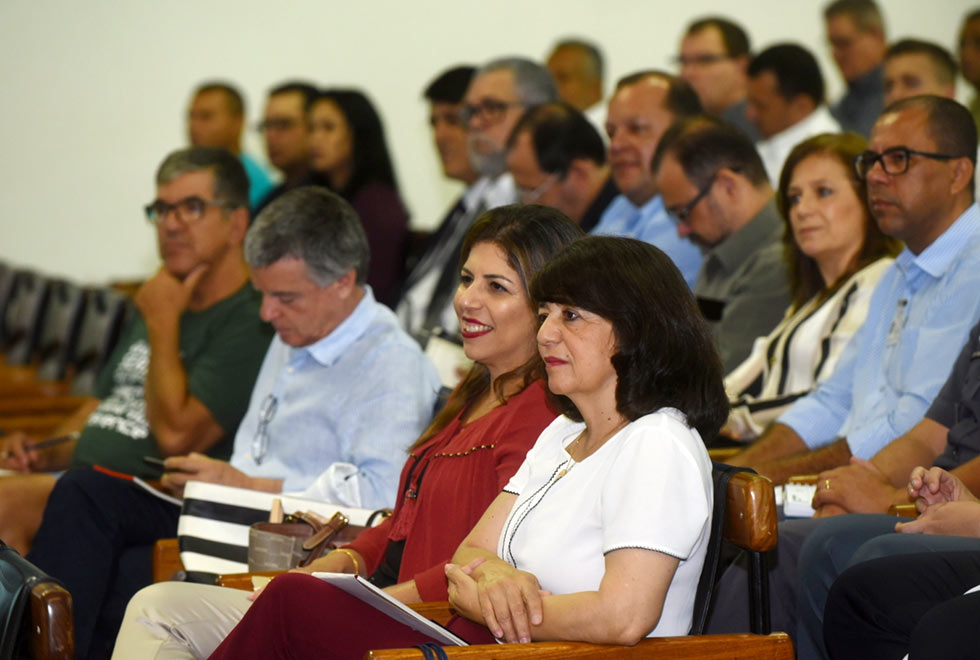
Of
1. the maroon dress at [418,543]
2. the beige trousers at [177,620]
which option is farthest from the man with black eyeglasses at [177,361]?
the maroon dress at [418,543]

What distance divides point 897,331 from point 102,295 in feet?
12.2

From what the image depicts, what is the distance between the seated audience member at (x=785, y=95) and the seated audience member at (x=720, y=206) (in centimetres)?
116

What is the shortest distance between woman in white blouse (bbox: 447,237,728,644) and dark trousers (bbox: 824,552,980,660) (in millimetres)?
351

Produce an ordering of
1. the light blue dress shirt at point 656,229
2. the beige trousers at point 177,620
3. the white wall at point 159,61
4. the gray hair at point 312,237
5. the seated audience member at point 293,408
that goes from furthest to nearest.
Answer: the white wall at point 159,61 < the light blue dress shirt at point 656,229 < the gray hair at point 312,237 < the seated audience member at point 293,408 < the beige trousers at point 177,620

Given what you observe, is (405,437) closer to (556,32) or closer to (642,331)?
(642,331)

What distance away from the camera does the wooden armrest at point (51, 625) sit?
168 cm

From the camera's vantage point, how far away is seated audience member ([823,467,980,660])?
6.12 feet

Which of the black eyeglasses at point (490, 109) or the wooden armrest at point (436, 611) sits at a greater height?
the black eyeglasses at point (490, 109)

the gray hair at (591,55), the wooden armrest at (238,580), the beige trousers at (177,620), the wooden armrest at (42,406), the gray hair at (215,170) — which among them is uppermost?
the gray hair at (591,55)

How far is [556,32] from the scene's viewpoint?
7.27m

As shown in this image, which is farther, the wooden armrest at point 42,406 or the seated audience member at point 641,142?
the wooden armrest at point 42,406

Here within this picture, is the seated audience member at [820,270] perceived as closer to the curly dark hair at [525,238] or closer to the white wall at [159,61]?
the curly dark hair at [525,238]

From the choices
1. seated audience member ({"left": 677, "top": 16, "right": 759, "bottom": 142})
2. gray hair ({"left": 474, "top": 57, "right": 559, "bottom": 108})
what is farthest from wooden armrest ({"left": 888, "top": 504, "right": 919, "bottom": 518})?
seated audience member ({"left": 677, "top": 16, "right": 759, "bottom": 142})

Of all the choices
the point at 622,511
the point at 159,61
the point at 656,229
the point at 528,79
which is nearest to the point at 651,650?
the point at 622,511
